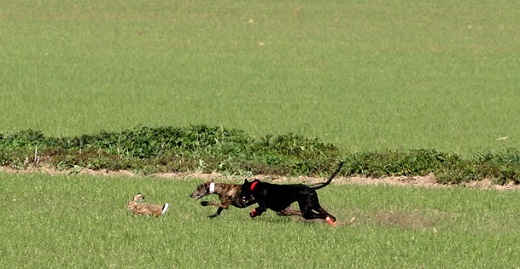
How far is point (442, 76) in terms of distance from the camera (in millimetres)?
37375

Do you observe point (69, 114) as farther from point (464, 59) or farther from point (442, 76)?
point (464, 59)

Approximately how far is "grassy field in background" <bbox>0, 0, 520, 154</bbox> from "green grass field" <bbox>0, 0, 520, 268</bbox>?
0.28 feet

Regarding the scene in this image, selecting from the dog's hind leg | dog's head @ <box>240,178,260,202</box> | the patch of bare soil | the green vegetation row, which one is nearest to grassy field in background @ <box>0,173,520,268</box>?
the dog's hind leg

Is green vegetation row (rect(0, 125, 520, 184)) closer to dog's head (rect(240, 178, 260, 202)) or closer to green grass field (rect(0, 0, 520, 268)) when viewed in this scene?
green grass field (rect(0, 0, 520, 268))

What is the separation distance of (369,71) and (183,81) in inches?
243

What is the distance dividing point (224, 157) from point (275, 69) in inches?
718

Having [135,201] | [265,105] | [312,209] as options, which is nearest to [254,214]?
[312,209]

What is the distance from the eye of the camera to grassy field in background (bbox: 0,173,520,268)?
12.4 meters

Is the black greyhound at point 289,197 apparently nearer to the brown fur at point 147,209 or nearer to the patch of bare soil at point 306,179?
the brown fur at point 147,209

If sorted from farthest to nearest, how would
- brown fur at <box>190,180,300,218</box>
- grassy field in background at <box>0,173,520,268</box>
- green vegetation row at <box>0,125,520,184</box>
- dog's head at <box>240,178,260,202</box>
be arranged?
green vegetation row at <box>0,125,520,184</box>
brown fur at <box>190,180,300,218</box>
dog's head at <box>240,178,260,202</box>
grassy field in background at <box>0,173,520,268</box>

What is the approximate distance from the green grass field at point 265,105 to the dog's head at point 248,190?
0.39 meters

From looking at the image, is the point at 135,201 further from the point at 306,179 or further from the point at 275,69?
the point at 275,69

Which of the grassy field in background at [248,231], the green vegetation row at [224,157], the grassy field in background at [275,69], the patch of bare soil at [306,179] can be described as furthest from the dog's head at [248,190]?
the grassy field in background at [275,69]

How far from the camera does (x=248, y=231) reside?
13961 mm
